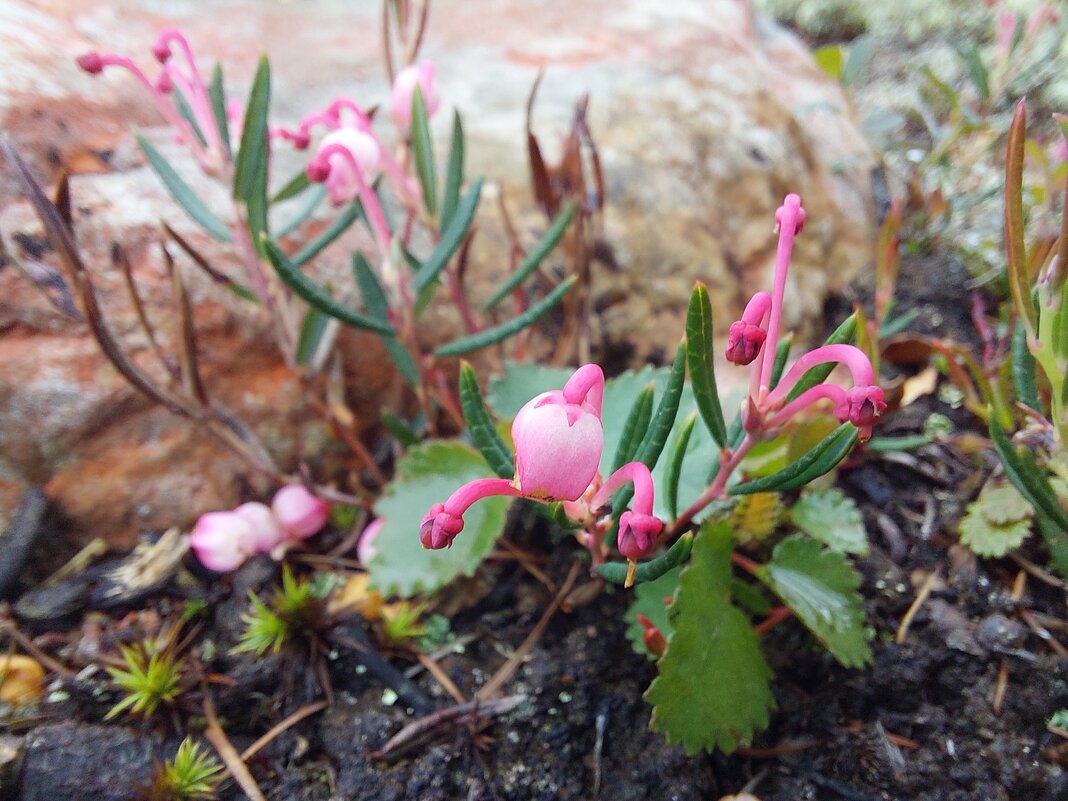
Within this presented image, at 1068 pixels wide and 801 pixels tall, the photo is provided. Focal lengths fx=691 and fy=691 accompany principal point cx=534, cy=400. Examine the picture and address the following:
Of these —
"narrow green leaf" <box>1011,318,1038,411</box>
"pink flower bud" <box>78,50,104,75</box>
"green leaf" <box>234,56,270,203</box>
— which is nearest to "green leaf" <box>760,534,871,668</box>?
"narrow green leaf" <box>1011,318,1038,411</box>

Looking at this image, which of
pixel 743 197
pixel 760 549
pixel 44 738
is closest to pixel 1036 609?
pixel 760 549

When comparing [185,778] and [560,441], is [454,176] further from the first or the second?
[185,778]

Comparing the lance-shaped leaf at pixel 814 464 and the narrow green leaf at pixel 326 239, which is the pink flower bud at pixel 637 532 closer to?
the lance-shaped leaf at pixel 814 464

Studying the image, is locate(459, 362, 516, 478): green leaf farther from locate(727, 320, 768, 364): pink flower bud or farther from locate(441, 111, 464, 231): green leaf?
locate(441, 111, 464, 231): green leaf

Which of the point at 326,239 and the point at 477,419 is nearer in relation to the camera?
the point at 477,419

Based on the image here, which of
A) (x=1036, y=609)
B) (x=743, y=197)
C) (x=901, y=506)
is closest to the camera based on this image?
(x=1036, y=609)

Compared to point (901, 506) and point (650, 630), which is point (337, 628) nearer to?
point (650, 630)

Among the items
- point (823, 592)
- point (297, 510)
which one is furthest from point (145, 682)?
point (823, 592)
